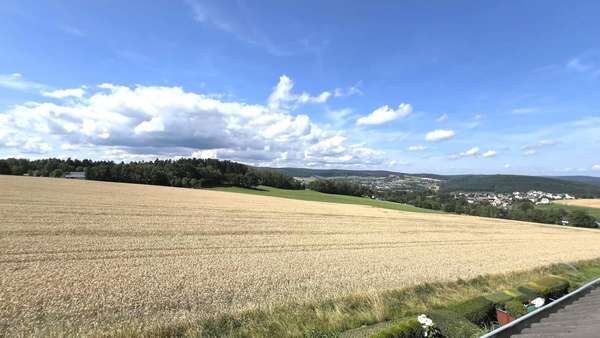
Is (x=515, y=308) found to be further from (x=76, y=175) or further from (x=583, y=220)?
(x=76, y=175)

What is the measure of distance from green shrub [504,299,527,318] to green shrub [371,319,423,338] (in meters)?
3.67

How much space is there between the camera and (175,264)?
15188mm

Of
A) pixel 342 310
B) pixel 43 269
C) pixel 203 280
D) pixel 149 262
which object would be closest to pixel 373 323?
pixel 342 310

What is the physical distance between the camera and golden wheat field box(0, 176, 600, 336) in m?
9.89

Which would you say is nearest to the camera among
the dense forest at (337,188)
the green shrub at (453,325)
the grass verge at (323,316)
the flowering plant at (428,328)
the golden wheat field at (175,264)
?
the flowering plant at (428,328)

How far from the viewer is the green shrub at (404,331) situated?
19.7ft

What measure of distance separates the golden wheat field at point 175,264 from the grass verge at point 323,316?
0.74 m

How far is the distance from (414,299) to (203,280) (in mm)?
8277

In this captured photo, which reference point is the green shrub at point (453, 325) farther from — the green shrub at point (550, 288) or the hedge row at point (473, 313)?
the green shrub at point (550, 288)

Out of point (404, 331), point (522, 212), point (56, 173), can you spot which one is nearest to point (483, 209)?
point (522, 212)

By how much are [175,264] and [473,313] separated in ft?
40.6

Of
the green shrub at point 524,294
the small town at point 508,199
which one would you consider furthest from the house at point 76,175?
the small town at point 508,199

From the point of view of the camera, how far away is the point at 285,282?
1396 cm

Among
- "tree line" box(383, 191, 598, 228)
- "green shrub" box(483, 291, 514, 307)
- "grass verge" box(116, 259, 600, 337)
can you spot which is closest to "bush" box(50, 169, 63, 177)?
"grass verge" box(116, 259, 600, 337)
